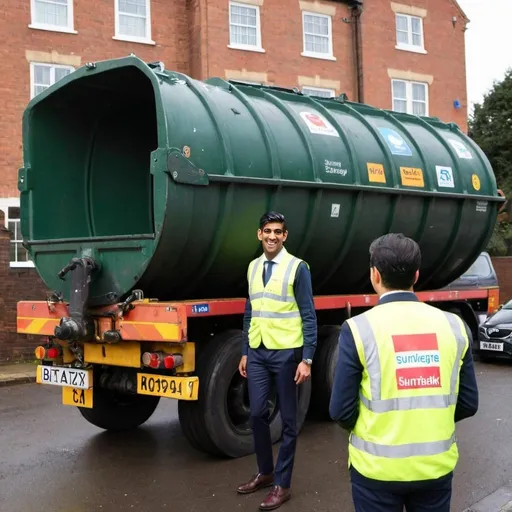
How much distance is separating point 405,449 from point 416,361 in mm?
316

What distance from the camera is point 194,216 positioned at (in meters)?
5.66

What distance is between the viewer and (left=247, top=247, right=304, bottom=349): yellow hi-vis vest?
4938mm

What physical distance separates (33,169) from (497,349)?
8.19m

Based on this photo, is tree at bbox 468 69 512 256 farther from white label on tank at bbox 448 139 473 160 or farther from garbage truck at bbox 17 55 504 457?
garbage truck at bbox 17 55 504 457

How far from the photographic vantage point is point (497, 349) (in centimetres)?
1173

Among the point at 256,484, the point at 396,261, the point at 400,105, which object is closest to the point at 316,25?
the point at 400,105

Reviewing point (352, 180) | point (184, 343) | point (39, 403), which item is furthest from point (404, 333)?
point (39, 403)

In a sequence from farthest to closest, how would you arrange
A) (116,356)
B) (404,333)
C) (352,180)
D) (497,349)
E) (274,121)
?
(497,349) → (352,180) → (274,121) → (116,356) → (404,333)

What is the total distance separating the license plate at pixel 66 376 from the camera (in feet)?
19.3

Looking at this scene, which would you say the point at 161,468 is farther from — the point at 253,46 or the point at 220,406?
the point at 253,46

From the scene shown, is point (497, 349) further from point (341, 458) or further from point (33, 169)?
point (33, 169)

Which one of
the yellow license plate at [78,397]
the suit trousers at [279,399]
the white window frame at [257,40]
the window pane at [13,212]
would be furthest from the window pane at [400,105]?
the suit trousers at [279,399]

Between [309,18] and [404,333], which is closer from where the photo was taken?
[404,333]

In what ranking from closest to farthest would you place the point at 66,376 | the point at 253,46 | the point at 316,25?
the point at 66,376, the point at 253,46, the point at 316,25
